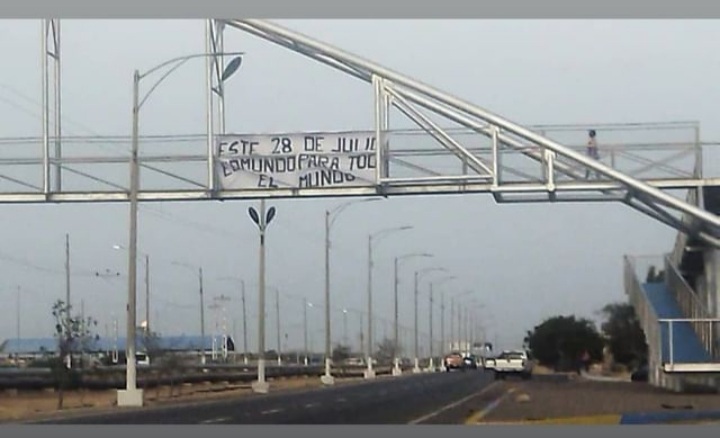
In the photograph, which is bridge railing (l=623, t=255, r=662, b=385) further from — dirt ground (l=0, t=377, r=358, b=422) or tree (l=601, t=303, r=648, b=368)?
dirt ground (l=0, t=377, r=358, b=422)

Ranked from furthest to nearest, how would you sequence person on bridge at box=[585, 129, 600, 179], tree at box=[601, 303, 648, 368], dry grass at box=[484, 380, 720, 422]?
1. tree at box=[601, 303, 648, 368]
2. person on bridge at box=[585, 129, 600, 179]
3. dry grass at box=[484, 380, 720, 422]

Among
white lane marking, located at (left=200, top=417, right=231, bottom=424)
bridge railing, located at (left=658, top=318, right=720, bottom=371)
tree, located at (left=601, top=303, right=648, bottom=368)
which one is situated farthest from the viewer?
tree, located at (left=601, top=303, right=648, bottom=368)

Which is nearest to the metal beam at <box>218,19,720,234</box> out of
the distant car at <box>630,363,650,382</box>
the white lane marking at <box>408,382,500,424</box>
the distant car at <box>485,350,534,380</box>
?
the white lane marking at <box>408,382,500,424</box>

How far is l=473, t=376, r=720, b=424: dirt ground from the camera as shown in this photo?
115ft

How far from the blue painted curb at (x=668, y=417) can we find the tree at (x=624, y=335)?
2911cm

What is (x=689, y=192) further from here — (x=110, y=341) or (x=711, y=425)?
(x=110, y=341)

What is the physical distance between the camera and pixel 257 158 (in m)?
38.7

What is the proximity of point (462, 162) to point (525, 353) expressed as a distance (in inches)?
1856

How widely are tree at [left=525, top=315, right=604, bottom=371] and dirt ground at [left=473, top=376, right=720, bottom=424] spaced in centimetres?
→ 1145

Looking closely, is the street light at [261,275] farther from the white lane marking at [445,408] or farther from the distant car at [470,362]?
the distant car at [470,362]

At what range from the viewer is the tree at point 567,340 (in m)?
63.9

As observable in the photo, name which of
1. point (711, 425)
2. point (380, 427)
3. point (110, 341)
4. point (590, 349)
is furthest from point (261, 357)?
point (110, 341)

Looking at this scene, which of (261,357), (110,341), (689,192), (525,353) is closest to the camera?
(689,192)

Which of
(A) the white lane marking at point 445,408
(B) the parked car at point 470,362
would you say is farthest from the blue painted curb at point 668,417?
(B) the parked car at point 470,362
